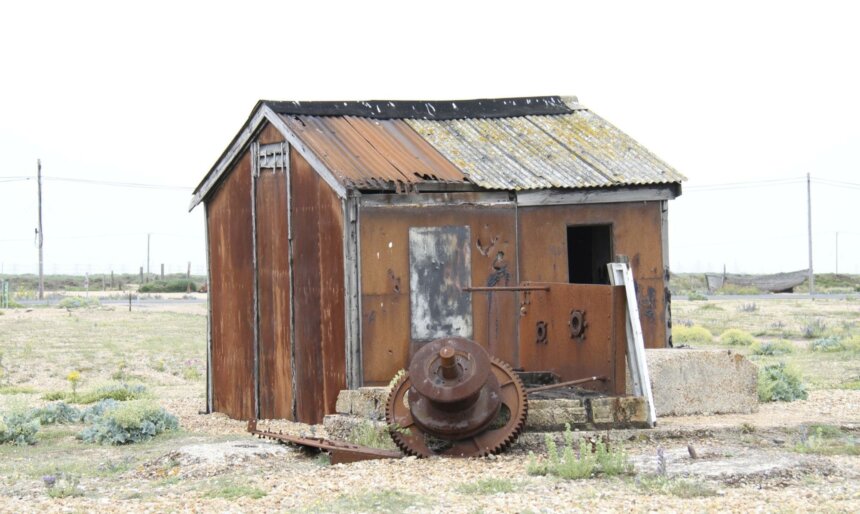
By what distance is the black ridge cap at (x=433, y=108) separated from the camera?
1530 centimetres

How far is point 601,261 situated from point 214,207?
5.41 meters

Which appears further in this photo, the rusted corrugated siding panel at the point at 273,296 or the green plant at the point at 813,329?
the green plant at the point at 813,329

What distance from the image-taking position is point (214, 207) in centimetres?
1666

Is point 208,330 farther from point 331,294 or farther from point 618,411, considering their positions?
point 618,411

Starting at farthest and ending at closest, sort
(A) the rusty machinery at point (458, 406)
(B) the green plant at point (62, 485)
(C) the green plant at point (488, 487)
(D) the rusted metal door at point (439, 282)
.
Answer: (D) the rusted metal door at point (439, 282), (A) the rusty machinery at point (458, 406), (B) the green plant at point (62, 485), (C) the green plant at point (488, 487)

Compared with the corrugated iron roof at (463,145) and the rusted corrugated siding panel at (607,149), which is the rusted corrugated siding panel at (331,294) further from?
the rusted corrugated siding panel at (607,149)

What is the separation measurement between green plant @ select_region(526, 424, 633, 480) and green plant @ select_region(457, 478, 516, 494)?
48cm

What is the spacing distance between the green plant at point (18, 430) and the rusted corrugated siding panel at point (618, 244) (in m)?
5.73

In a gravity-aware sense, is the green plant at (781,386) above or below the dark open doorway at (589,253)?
below

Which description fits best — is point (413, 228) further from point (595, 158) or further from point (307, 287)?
point (595, 158)

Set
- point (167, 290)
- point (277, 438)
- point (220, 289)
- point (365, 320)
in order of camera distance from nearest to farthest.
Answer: point (277, 438) → point (365, 320) → point (220, 289) → point (167, 290)

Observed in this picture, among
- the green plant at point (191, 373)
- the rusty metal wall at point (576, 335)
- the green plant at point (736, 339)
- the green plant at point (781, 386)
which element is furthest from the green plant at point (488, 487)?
the green plant at point (736, 339)

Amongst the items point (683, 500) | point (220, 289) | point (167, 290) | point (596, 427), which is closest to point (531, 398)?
point (596, 427)

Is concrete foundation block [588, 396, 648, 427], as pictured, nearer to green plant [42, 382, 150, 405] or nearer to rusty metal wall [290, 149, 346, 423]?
rusty metal wall [290, 149, 346, 423]
